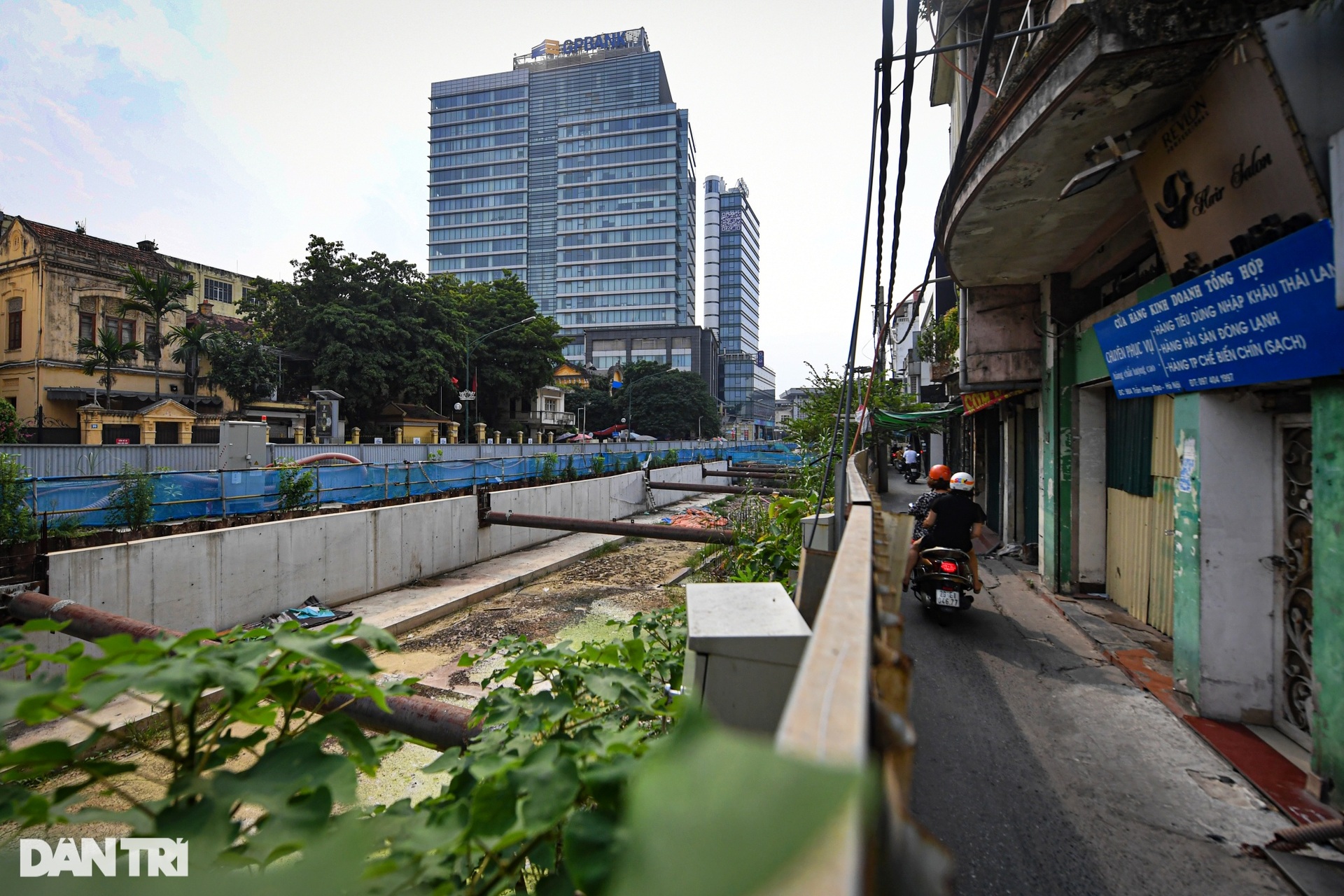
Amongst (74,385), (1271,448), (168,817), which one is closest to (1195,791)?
(1271,448)

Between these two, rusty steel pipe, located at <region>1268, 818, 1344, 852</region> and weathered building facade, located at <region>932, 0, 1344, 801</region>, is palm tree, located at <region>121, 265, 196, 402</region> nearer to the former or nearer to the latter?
weathered building facade, located at <region>932, 0, 1344, 801</region>

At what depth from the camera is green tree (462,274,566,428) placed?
1555 inches

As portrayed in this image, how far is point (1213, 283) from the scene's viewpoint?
12.6 ft

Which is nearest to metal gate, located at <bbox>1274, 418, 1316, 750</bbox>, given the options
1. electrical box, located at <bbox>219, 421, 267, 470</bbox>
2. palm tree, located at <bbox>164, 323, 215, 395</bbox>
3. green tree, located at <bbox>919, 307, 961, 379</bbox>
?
green tree, located at <bbox>919, 307, 961, 379</bbox>

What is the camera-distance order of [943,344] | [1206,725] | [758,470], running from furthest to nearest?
[758,470] → [943,344] → [1206,725]

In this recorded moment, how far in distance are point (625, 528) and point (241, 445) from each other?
848 centimetres

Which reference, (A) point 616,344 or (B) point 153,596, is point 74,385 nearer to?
(B) point 153,596

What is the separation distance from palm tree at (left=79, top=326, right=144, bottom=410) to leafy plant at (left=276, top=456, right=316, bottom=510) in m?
24.2

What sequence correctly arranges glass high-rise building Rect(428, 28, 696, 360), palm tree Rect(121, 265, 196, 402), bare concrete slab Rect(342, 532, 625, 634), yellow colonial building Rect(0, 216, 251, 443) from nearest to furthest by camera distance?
bare concrete slab Rect(342, 532, 625, 634), yellow colonial building Rect(0, 216, 251, 443), palm tree Rect(121, 265, 196, 402), glass high-rise building Rect(428, 28, 696, 360)

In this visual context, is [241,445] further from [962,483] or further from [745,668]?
[745,668]

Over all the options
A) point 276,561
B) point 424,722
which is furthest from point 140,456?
point 424,722

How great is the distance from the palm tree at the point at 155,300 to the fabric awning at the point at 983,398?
108ft

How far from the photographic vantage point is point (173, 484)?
8.20 meters
